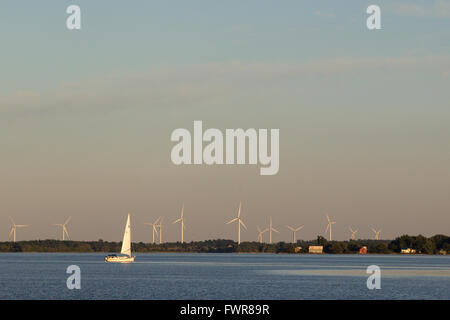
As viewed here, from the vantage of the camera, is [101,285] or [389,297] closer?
[389,297]
